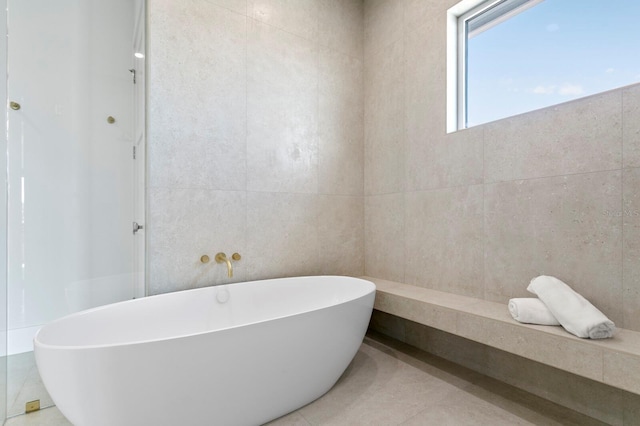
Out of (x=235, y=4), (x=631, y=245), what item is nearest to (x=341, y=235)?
(x=631, y=245)

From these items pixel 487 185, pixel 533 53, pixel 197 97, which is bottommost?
pixel 487 185

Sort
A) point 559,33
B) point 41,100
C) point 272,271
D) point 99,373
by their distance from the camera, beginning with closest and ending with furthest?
point 99,373
point 559,33
point 41,100
point 272,271

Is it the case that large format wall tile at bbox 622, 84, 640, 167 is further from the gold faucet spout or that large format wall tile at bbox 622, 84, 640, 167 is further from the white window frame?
the gold faucet spout

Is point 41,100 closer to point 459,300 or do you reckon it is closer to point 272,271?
point 272,271

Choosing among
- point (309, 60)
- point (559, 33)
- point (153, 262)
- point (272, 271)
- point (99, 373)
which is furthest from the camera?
point (309, 60)

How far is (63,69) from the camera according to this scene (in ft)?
7.01

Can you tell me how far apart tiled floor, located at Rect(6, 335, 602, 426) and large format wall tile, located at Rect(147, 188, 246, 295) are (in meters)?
0.84

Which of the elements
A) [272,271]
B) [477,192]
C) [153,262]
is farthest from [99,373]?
[477,192]

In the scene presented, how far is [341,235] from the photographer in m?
2.62

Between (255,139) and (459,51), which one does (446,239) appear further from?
(255,139)

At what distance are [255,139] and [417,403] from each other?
1.94 meters

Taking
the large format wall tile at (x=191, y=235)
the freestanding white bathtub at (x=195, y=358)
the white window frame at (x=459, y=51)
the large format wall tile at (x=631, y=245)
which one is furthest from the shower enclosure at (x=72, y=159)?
the large format wall tile at (x=631, y=245)

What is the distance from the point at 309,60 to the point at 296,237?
1.46 metres

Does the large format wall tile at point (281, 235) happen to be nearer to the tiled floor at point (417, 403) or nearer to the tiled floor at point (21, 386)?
the tiled floor at point (417, 403)
